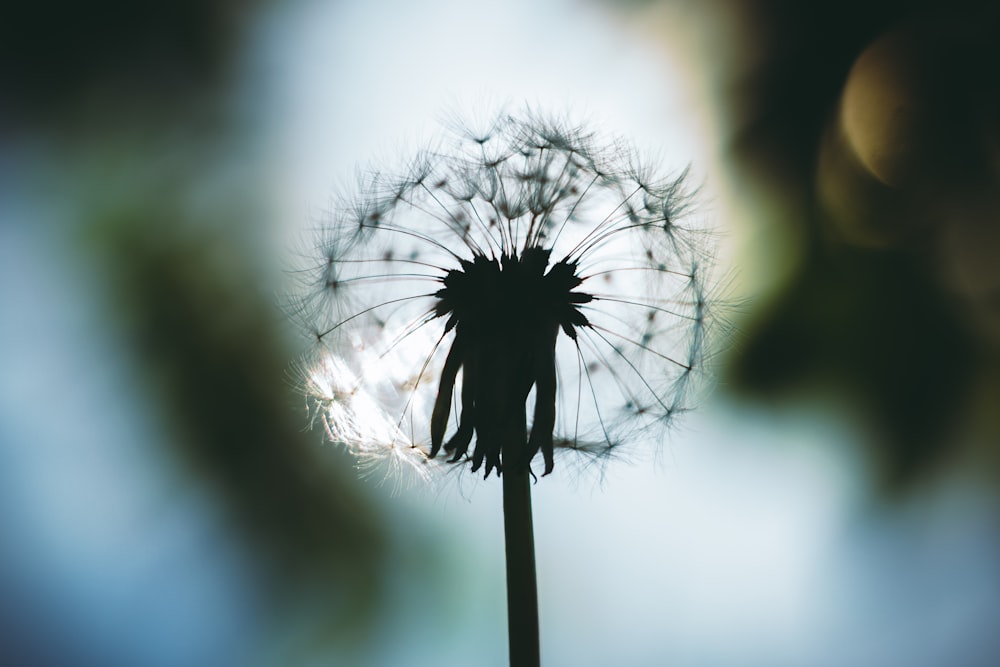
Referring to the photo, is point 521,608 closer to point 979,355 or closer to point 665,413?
point 665,413

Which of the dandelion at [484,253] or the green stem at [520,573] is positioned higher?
the dandelion at [484,253]

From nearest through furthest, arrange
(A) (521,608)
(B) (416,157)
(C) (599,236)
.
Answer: (A) (521,608)
(C) (599,236)
(B) (416,157)

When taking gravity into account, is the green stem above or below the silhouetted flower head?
below

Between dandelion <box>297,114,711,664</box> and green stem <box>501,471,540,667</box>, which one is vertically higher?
dandelion <box>297,114,711,664</box>

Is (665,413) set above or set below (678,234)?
below

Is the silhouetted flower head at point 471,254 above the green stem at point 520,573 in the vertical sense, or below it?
above

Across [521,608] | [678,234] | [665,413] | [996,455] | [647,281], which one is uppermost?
[678,234]

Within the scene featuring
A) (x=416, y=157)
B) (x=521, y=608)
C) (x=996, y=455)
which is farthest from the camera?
(x=996, y=455)

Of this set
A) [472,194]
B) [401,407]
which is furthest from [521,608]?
[472,194]
